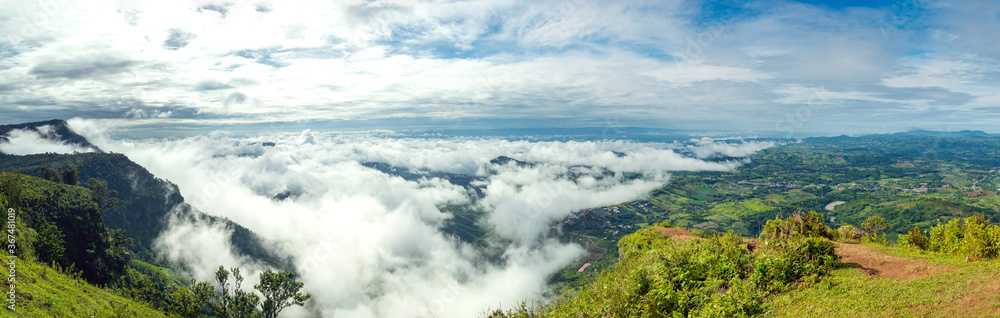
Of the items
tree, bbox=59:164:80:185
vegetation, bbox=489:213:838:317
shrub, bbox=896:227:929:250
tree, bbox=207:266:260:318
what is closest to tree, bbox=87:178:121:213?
tree, bbox=59:164:80:185

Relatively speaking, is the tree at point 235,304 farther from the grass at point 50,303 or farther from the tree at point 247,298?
the grass at point 50,303

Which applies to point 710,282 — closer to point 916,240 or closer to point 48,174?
point 916,240

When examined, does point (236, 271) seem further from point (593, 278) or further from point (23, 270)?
point (593, 278)

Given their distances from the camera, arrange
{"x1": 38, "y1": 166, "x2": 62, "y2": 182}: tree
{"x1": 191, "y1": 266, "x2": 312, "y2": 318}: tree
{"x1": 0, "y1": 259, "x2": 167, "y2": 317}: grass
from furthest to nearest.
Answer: {"x1": 38, "y1": 166, "x2": 62, "y2": 182}: tree
{"x1": 191, "y1": 266, "x2": 312, "y2": 318}: tree
{"x1": 0, "y1": 259, "x2": 167, "y2": 317}: grass

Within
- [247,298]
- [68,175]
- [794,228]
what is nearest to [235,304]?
[247,298]

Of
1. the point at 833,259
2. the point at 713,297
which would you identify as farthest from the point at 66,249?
the point at 833,259

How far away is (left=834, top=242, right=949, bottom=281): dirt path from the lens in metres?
17.5

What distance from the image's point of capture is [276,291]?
51969 millimetres

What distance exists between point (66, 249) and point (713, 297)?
128509 millimetres

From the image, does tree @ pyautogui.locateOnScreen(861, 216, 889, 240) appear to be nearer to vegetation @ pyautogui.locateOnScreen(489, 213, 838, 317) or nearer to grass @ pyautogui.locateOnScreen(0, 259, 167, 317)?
vegetation @ pyautogui.locateOnScreen(489, 213, 838, 317)

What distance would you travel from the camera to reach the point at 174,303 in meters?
57.5

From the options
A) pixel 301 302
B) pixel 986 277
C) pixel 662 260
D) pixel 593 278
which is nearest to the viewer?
pixel 986 277

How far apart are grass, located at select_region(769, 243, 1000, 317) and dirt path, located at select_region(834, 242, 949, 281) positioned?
0.73 meters

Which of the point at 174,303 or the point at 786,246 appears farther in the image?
the point at 174,303
